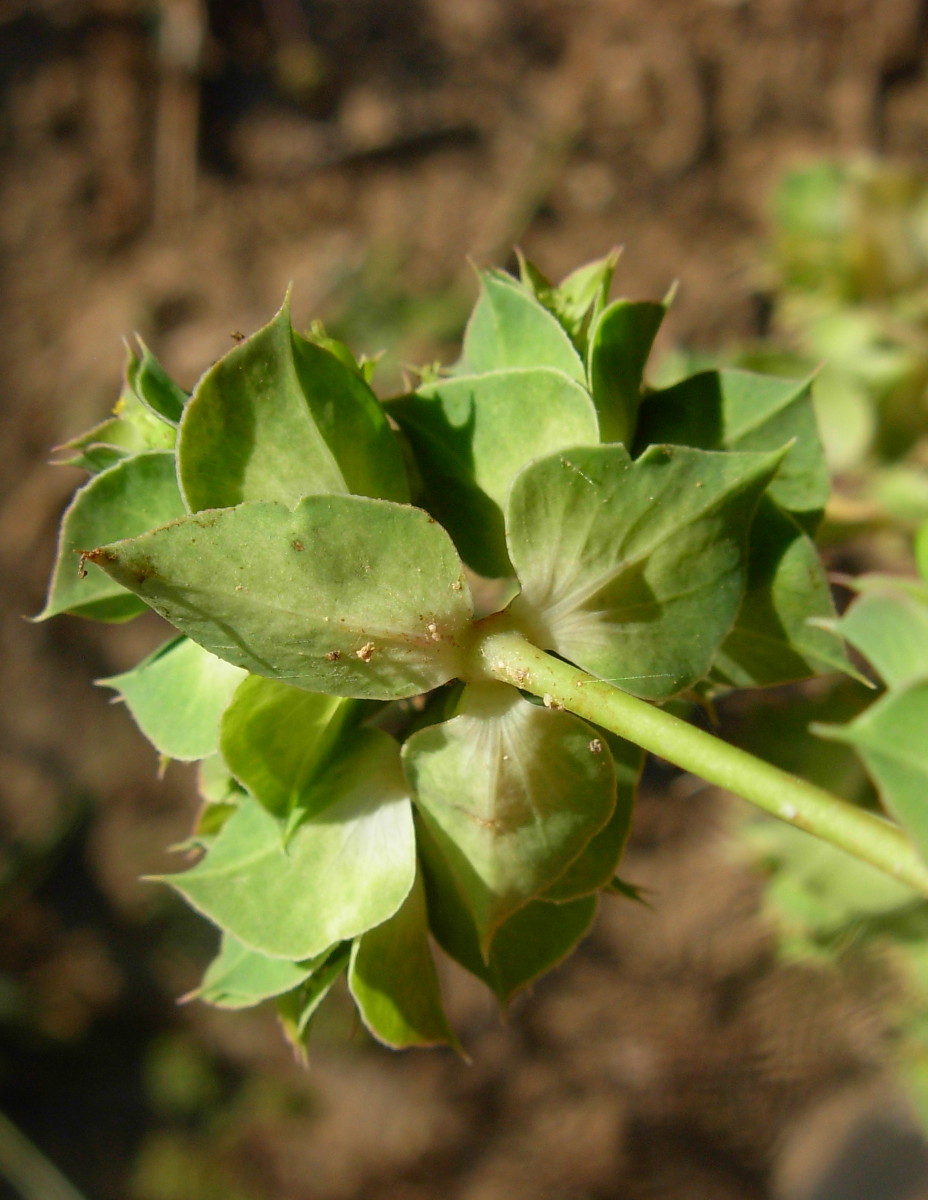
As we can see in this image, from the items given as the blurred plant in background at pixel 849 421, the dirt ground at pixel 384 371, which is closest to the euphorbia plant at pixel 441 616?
the blurred plant in background at pixel 849 421

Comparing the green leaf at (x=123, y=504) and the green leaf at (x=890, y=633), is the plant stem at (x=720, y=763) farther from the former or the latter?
the green leaf at (x=123, y=504)

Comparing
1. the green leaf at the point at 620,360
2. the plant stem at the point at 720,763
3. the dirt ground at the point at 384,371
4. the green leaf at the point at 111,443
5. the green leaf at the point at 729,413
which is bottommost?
the dirt ground at the point at 384,371

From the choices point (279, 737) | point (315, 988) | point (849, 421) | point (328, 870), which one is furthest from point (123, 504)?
point (849, 421)

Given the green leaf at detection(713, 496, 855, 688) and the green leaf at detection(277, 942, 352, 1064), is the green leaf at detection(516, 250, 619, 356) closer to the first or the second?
the green leaf at detection(713, 496, 855, 688)

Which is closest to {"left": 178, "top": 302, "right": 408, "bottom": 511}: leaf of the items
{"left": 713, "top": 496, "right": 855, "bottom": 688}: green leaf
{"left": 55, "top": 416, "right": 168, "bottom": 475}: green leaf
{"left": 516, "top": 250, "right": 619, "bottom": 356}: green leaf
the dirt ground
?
{"left": 55, "top": 416, "right": 168, "bottom": 475}: green leaf

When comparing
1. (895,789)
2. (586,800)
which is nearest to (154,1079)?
(586,800)

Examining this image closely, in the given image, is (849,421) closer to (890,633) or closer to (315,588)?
(890,633)

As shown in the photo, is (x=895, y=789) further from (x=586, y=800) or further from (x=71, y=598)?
(x=71, y=598)

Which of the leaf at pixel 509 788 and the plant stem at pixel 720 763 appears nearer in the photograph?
the plant stem at pixel 720 763
